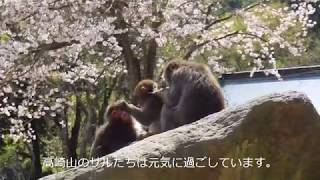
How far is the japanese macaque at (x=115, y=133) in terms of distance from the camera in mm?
6668

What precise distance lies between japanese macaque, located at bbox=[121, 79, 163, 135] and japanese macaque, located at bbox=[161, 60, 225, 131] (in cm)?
30

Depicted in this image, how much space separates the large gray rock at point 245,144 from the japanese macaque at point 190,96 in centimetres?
222

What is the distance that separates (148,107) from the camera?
7.55 meters

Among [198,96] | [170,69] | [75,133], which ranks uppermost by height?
[170,69]

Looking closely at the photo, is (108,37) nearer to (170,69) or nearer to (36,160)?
(170,69)

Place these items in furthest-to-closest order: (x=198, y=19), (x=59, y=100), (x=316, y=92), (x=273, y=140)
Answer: (x=59, y=100) → (x=198, y=19) → (x=316, y=92) → (x=273, y=140)

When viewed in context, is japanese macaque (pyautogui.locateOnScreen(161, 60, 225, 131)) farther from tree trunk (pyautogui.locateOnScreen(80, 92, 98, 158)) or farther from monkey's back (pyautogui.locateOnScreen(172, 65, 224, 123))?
tree trunk (pyautogui.locateOnScreen(80, 92, 98, 158))

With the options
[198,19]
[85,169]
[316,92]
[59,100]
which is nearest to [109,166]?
[85,169]

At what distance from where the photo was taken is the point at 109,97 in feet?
57.6

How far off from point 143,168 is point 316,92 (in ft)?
18.3

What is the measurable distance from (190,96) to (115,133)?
85 cm

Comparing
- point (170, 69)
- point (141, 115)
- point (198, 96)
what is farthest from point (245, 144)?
point (141, 115)

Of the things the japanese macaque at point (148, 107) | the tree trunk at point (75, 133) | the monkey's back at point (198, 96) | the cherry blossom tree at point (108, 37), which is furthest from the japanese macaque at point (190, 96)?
the tree trunk at point (75, 133)

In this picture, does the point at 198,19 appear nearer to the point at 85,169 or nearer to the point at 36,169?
the point at 85,169
